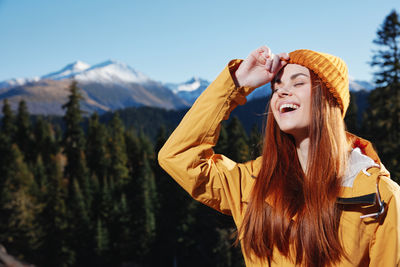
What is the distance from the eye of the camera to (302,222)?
246 centimetres

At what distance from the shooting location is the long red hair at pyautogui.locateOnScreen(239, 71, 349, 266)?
236 cm

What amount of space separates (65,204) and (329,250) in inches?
1936

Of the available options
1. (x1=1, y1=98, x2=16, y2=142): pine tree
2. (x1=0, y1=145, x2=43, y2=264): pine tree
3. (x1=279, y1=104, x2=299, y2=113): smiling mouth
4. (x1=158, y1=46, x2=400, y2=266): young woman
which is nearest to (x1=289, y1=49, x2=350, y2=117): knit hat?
(x1=158, y1=46, x2=400, y2=266): young woman

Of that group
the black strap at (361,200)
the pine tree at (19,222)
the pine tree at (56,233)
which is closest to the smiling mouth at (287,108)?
the black strap at (361,200)

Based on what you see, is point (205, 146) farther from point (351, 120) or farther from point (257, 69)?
point (351, 120)

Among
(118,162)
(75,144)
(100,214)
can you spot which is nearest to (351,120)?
(100,214)

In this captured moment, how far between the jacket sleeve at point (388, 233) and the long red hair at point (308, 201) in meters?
0.22

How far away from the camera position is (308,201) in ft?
8.17

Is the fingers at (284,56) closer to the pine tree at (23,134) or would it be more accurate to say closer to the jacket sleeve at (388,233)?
the jacket sleeve at (388,233)

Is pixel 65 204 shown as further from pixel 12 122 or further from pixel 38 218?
pixel 12 122

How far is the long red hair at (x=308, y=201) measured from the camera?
236 cm

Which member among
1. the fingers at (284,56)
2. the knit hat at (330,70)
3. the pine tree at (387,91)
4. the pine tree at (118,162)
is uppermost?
the fingers at (284,56)

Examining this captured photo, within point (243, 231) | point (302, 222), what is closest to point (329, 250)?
point (302, 222)

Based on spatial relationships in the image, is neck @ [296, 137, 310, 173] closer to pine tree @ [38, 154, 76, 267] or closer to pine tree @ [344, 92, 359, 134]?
pine tree @ [344, 92, 359, 134]
